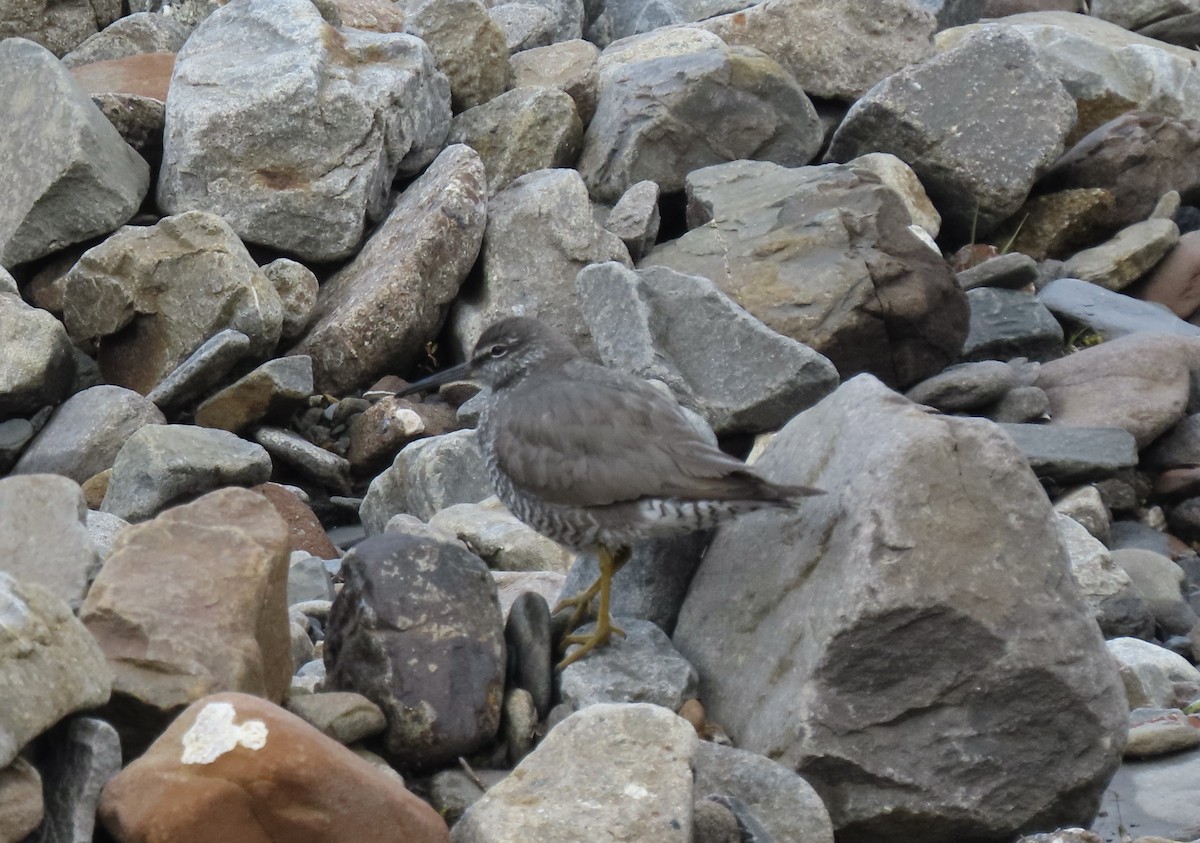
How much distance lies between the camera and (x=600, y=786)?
4.59 m

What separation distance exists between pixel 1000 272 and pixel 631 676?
6.29m

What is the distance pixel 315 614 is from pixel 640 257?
482 cm

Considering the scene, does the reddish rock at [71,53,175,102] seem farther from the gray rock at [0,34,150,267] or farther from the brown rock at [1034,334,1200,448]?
the brown rock at [1034,334,1200,448]

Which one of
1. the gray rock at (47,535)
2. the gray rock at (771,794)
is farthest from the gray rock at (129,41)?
the gray rock at (771,794)

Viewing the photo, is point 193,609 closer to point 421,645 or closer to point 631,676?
point 421,645

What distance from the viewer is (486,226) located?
10938 mm

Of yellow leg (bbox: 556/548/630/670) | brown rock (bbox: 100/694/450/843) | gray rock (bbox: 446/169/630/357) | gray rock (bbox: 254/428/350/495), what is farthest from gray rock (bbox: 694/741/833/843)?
gray rock (bbox: 446/169/630/357)

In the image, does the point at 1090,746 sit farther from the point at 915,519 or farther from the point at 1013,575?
the point at 915,519

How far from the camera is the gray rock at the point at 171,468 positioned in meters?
8.48

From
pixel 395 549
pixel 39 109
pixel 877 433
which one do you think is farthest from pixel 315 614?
pixel 39 109

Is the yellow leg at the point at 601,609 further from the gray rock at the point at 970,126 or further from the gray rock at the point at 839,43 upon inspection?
the gray rock at the point at 839,43

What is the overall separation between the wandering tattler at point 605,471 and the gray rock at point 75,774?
1913mm

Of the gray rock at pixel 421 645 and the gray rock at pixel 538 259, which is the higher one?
the gray rock at pixel 421 645

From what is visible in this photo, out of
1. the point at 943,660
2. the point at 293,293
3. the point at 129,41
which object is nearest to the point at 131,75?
the point at 129,41
